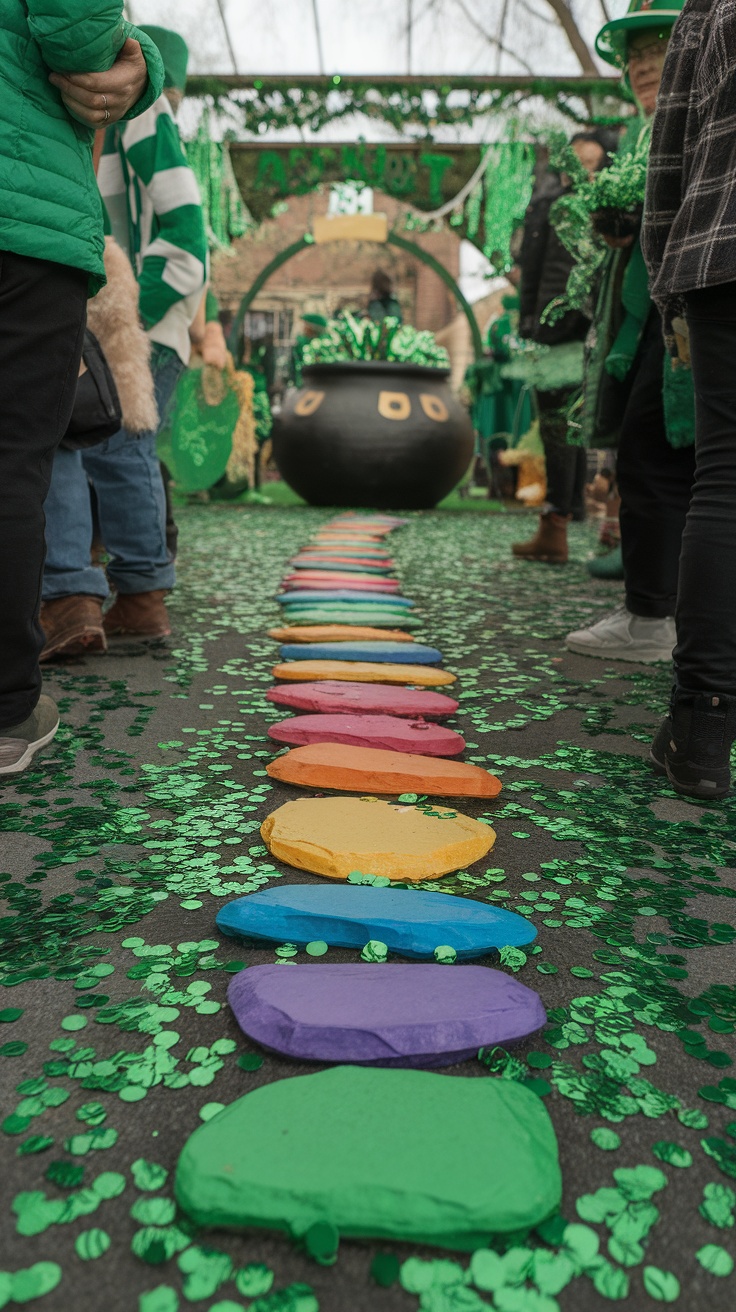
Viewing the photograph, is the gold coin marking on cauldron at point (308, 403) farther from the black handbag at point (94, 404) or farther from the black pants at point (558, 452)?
the black handbag at point (94, 404)

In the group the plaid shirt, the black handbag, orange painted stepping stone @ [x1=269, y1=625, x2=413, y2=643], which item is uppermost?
the plaid shirt

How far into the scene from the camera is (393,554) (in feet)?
14.0

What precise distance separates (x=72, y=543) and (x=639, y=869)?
1438 mm

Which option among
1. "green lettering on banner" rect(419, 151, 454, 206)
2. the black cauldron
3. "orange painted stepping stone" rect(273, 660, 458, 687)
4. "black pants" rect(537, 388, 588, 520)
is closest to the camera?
"orange painted stepping stone" rect(273, 660, 458, 687)

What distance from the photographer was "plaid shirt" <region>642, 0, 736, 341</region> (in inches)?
51.8

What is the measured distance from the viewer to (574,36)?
811cm

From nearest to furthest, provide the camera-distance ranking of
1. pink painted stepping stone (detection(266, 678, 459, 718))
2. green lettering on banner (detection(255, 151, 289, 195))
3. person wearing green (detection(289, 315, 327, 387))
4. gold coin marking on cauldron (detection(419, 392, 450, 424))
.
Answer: pink painted stepping stone (detection(266, 678, 459, 718)) < gold coin marking on cauldron (detection(419, 392, 450, 424)) < green lettering on banner (detection(255, 151, 289, 195)) < person wearing green (detection(289, 315, 327, 387))

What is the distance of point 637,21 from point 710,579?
4.96 ft

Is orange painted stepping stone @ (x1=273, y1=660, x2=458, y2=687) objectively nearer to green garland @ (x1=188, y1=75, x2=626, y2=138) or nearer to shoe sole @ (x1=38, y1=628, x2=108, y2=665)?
shoe sole @ (x1=38, y1=628, x2=108, y2=665)

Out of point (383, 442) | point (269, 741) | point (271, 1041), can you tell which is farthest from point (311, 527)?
point (271, 1041)

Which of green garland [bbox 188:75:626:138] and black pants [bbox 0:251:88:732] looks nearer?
black pants [bbox 0:251:88:732]

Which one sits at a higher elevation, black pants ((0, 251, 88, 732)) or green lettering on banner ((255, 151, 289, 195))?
green lettering on banner ((255, 151, 289, 195))

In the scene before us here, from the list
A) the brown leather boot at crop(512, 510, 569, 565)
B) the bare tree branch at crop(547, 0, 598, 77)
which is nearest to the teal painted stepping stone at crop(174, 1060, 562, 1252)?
the brown leather boot at crop(512, 510, 569, 565)

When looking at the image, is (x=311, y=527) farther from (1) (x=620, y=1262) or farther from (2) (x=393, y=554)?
(1) (x=620, y=1262)
